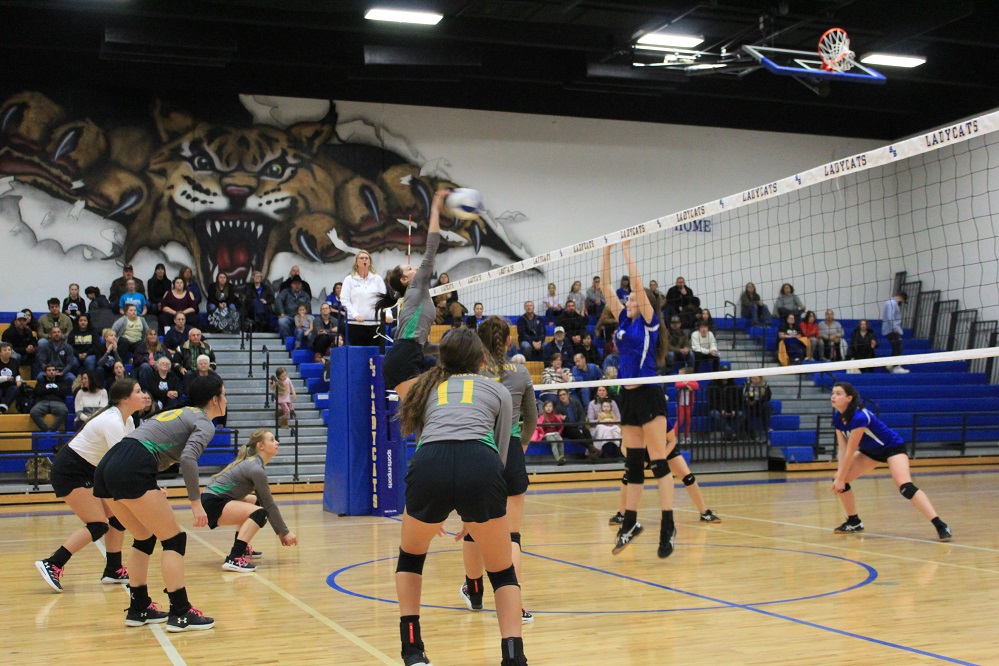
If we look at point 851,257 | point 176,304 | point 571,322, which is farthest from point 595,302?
point 176,304

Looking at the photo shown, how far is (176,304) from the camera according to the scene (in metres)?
17.7

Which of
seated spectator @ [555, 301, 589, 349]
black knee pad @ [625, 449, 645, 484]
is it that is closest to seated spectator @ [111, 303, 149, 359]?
seated spectator @ [555, 301, 589, 349]

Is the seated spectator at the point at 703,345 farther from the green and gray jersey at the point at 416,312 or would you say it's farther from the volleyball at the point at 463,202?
the green and gray jersey at the point at 416,312

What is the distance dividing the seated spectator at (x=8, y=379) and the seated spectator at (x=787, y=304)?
13989 mm

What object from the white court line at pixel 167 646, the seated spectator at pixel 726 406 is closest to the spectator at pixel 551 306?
the seated spectator at pixel 726 406

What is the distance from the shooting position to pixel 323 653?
4930 mm

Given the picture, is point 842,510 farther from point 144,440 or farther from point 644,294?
point 144,440

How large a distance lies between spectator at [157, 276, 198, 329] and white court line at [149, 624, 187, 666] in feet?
41.1

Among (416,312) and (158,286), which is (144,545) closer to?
(416,312)

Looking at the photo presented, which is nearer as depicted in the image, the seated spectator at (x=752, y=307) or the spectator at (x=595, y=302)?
the spectator at (x=595, y=302)

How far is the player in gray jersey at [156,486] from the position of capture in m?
5.41

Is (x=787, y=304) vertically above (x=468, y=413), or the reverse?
(x=787, y=304)

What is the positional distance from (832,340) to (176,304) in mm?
11956

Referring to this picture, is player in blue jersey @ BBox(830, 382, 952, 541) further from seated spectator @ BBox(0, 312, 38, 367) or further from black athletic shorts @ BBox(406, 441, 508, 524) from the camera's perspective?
seated spectator @ BBox(0, 312, 38, 367)
